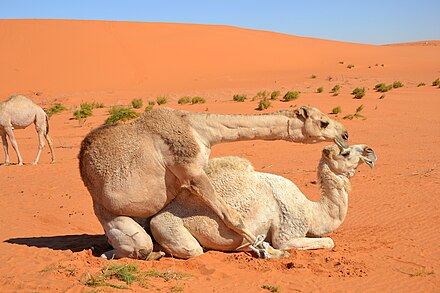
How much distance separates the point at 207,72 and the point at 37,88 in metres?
14.6

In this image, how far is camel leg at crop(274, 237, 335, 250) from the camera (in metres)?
6.55

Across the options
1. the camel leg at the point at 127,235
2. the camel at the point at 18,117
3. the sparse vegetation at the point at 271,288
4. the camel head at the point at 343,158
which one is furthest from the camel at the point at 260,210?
the camel at the point at 18,117

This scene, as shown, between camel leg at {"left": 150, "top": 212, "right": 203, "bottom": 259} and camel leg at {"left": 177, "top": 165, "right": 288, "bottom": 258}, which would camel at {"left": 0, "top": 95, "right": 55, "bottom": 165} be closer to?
camel leg at {"left": 150, "top": 212, "right": 203, "bottom": 259}

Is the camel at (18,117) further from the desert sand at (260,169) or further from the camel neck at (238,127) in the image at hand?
the camel neck at (238,127)

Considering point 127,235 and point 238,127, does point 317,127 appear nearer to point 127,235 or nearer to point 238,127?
point 238,127

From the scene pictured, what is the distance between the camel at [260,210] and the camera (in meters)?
6.30

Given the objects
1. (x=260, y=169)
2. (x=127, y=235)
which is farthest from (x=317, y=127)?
(x=260, y=169)

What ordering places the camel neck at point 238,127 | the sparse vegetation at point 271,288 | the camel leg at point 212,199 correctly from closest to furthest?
the sparse vegetation at point 271,288
the camel leg at point 212,199
the camel neck at point 238,127

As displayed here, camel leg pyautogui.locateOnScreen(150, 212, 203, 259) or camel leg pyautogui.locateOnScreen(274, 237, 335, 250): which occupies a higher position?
camel leg pyautogui.locateOnScreen(150, 212, 203, 259)

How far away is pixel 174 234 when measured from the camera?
20.6 ft

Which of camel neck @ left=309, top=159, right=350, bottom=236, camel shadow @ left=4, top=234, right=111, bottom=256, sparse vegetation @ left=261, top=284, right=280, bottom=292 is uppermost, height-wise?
camel neck @ left=309, top=159, right=350, bottom=236

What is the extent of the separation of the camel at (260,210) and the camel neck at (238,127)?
509 mm

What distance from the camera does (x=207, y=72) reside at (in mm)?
50094

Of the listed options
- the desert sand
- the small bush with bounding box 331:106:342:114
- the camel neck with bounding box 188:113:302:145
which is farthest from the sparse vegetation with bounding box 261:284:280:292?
the small bush with bounding box 331:106:342:114
